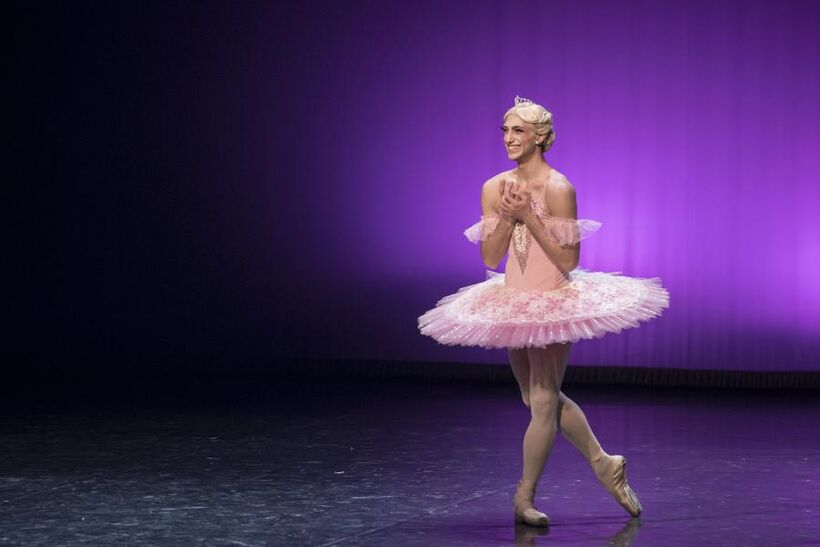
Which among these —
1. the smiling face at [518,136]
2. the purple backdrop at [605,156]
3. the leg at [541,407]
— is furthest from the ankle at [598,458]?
the purple backdrop at [605,156]

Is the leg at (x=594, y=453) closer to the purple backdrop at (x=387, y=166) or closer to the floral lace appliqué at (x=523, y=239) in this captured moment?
the floral lace appliqué at (x=523, y=239)

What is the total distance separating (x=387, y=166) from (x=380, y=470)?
4005 millimetres

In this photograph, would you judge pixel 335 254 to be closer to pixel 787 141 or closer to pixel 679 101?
pixel 679 101

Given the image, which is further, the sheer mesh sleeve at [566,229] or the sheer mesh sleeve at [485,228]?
the sheer mesh sleeve at [485,228]

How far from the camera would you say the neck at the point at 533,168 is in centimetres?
384

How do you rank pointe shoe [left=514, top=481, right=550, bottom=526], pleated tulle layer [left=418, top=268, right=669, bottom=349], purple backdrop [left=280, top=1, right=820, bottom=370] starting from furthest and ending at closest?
purple backdrop [left=280, top=1, right=820, bottom=370], pointe shoe [left=514, top=481, right=550, bottom=526], pleated tulle layer [left=418, top=268, right=669, bottom=349]

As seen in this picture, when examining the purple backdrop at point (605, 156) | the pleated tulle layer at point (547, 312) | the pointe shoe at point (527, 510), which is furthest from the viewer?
the purple backdrop at point (605, 156)

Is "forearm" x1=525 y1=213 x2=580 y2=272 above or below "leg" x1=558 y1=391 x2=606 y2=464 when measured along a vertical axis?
above

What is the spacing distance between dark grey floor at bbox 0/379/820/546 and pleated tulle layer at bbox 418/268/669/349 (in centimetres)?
56

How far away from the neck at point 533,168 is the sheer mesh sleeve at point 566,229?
149 mm

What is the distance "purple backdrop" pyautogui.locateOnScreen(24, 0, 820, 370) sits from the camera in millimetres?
7922

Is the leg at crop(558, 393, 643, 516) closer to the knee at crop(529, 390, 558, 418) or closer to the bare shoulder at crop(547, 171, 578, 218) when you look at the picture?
the knee at crop(529, 390, 558, 418)

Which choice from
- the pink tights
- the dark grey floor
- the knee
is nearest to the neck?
the pink tights

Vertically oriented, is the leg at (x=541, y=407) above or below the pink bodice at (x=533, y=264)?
below
